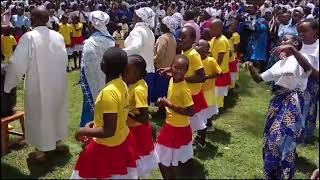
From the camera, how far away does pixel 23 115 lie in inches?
206

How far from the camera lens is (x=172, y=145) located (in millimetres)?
4504

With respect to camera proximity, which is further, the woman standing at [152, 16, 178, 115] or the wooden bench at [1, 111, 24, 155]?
the woman standing at [152, 16, 178, 115]

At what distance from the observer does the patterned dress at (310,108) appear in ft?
16.2

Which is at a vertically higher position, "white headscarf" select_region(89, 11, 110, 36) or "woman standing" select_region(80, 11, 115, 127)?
"white headscarf" select_region(89, 11, 110, 36)

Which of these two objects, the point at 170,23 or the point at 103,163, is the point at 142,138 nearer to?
the point at 103,163

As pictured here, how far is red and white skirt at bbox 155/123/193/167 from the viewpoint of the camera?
4496 mm

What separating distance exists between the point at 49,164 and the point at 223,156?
232 centimetres

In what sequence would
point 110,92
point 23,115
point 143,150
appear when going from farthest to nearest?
point 23,115, point 143,150, point 110,92

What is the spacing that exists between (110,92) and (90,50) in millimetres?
2358

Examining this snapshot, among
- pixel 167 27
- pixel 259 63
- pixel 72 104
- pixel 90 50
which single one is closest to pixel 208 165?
pixel 90 50

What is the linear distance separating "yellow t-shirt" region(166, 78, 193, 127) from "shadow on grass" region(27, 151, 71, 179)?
1617 millimetres

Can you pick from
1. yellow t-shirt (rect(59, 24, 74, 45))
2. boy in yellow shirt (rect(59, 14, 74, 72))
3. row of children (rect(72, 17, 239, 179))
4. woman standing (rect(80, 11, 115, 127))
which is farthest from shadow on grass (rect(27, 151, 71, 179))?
yellow t-shirt (rect(59, 24, 74, 45))

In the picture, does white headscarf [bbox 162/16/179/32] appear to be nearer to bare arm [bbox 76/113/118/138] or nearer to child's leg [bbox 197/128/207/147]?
child's leg [bbox 197/128/207/147]

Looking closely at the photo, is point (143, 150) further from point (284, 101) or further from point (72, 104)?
point (72, 104)
